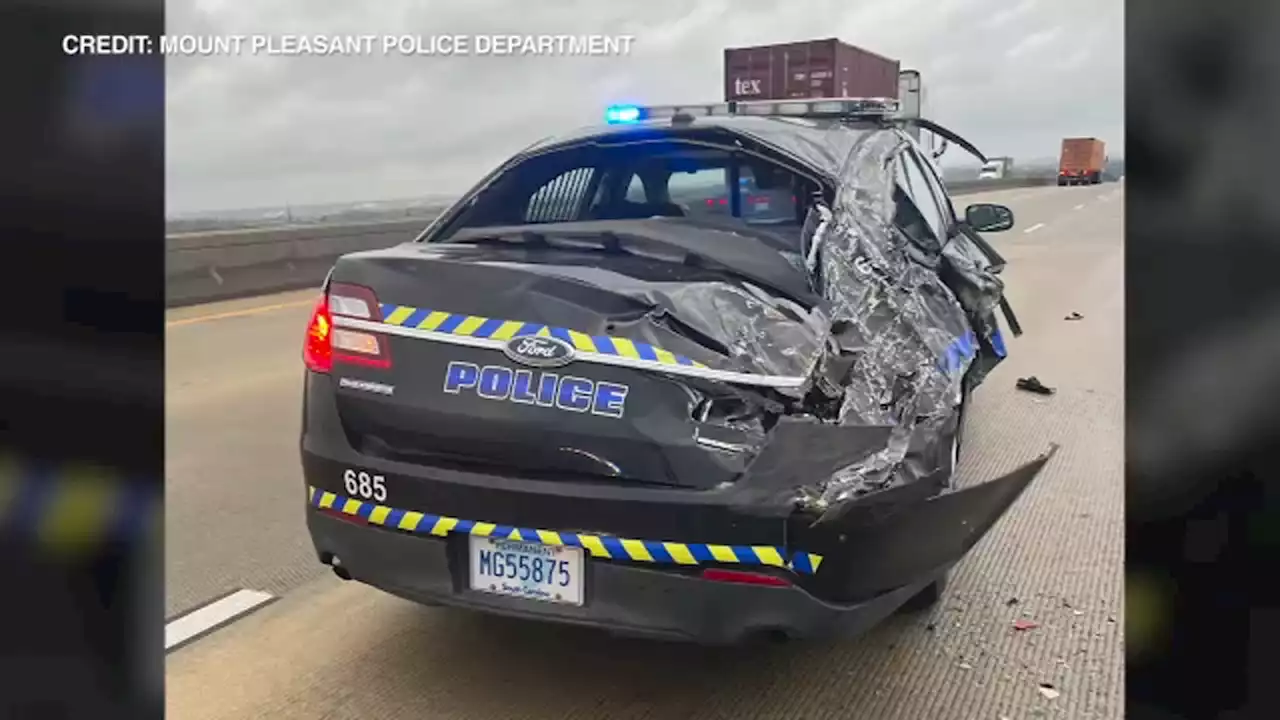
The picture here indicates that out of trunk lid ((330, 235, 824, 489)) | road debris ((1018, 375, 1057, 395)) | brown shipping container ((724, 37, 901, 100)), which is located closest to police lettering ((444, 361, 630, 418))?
trunk lid ((330, 235, 824, 489))

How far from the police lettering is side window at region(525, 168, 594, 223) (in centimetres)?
91

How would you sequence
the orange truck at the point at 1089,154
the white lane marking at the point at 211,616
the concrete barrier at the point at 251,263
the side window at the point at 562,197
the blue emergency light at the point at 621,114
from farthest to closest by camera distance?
the concrete barrier at the point at 251,263, the blue emergency light at the point at 621,114, the side window at the point at 562,197, the white lane marking at the point at 211,616, the orange truck at the point at 1089,154

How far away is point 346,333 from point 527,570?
0.73 metres

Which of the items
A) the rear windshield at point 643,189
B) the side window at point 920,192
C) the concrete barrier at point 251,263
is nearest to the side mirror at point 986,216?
the side window at point 920,192

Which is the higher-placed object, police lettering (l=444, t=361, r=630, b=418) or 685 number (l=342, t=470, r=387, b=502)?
police lettering (l=444, t=361, r=630, b=418)

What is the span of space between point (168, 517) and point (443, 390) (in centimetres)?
197

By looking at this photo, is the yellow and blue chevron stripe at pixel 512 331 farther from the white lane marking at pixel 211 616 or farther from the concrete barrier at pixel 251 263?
the concrete barrier at pixel 251 263

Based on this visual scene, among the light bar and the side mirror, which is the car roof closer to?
the light bar

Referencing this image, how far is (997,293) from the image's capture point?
4625mm

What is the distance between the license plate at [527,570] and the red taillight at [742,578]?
0.30 metres

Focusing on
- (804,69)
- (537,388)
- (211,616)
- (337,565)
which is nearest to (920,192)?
(537,388)

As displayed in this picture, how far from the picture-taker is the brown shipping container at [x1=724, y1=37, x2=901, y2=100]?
16.4 ft

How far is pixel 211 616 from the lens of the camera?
3248mm

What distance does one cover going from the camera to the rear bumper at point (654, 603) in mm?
2344
